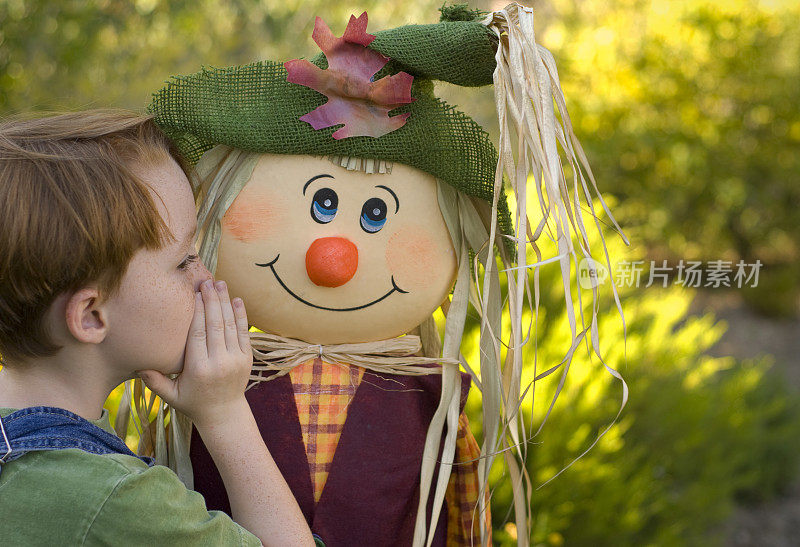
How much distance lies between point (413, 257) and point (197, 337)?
42 centimetres

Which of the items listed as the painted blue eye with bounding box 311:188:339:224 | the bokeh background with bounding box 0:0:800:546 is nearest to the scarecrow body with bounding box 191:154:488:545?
the painted blue eye with bounding box 311:188:339:224

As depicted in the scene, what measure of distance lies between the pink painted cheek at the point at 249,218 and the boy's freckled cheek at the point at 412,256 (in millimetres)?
222

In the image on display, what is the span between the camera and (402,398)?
4.89 feet

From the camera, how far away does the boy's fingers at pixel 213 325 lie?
1231 millimetres

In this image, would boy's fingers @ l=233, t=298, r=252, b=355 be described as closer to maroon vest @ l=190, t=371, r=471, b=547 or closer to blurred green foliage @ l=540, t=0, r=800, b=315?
maroon vest @ l=190, t=371, r=471, b=547

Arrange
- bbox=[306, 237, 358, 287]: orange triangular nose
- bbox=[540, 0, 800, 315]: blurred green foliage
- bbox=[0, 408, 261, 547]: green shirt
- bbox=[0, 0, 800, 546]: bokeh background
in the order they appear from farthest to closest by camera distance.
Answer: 1. bbox=[540, 0, 800, 315]: blurred green foliage
2. bbox=[0, 0, 800, 546]: bokeh background
3. bbox=[306, 237, 358, 287]: orange triangular nose
4. bbox=[0, 408, 261, 547]: green shirt

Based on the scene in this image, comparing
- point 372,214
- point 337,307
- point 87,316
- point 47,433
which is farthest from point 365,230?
point 47,433

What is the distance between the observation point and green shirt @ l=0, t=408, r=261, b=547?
1.01 metres

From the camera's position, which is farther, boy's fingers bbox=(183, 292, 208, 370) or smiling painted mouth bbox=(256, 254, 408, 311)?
smiling painted mouth bbox=(256, 254, 408, 311)

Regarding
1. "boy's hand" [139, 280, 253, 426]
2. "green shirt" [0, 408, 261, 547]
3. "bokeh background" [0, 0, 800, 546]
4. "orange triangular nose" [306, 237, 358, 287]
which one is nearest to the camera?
"green shirt" [0, 408, 261, 547]

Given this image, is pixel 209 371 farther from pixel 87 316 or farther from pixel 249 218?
pixel 249 218

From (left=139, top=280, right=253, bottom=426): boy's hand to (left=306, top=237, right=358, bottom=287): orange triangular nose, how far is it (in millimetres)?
170

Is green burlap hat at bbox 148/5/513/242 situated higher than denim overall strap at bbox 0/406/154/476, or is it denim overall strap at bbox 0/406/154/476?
green burlap hat at bbox 148/5/513/242

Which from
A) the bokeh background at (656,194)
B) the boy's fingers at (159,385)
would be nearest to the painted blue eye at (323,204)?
the boy's fingers at (159,385)
